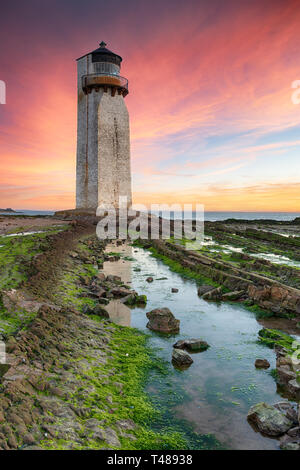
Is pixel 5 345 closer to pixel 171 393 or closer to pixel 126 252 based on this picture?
pixel 171 393

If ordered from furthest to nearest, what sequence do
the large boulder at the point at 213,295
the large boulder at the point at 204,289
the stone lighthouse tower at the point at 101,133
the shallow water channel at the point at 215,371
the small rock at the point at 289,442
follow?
1. the stone lighthouse tower at the point at 101,133
2. the large boulder at the point at 204,289
3. the large boulder at the point at 213,295
4. the shallow water channel at the point at 215,371
5. the small rock at the point at 289,442

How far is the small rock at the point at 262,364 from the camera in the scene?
6150 mm

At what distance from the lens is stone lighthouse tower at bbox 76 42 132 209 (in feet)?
133

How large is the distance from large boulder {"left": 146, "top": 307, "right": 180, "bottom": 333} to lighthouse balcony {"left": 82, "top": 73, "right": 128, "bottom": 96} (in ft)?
130

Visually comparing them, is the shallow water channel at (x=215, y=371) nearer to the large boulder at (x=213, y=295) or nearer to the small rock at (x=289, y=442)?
the small rock at (x=289, y=442)

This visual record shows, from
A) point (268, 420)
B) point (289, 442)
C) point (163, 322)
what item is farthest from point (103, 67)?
point (289, 442)

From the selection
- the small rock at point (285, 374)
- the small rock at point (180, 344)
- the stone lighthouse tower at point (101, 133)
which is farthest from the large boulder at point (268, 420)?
the stone lighthouse tower at point (101, 133)

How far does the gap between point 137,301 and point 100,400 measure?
5.46m

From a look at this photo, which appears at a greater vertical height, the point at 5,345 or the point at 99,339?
the point at 5,345

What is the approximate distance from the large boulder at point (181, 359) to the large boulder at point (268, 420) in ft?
5.73

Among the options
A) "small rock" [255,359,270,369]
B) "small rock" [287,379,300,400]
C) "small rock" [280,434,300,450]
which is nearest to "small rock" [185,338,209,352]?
"small rock" [255,359,270,369]

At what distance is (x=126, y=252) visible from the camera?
21016 millimetres

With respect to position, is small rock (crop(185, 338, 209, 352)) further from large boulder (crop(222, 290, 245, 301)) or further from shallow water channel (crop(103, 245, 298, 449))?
large boulder (crop(222, 290, 245, 301))
